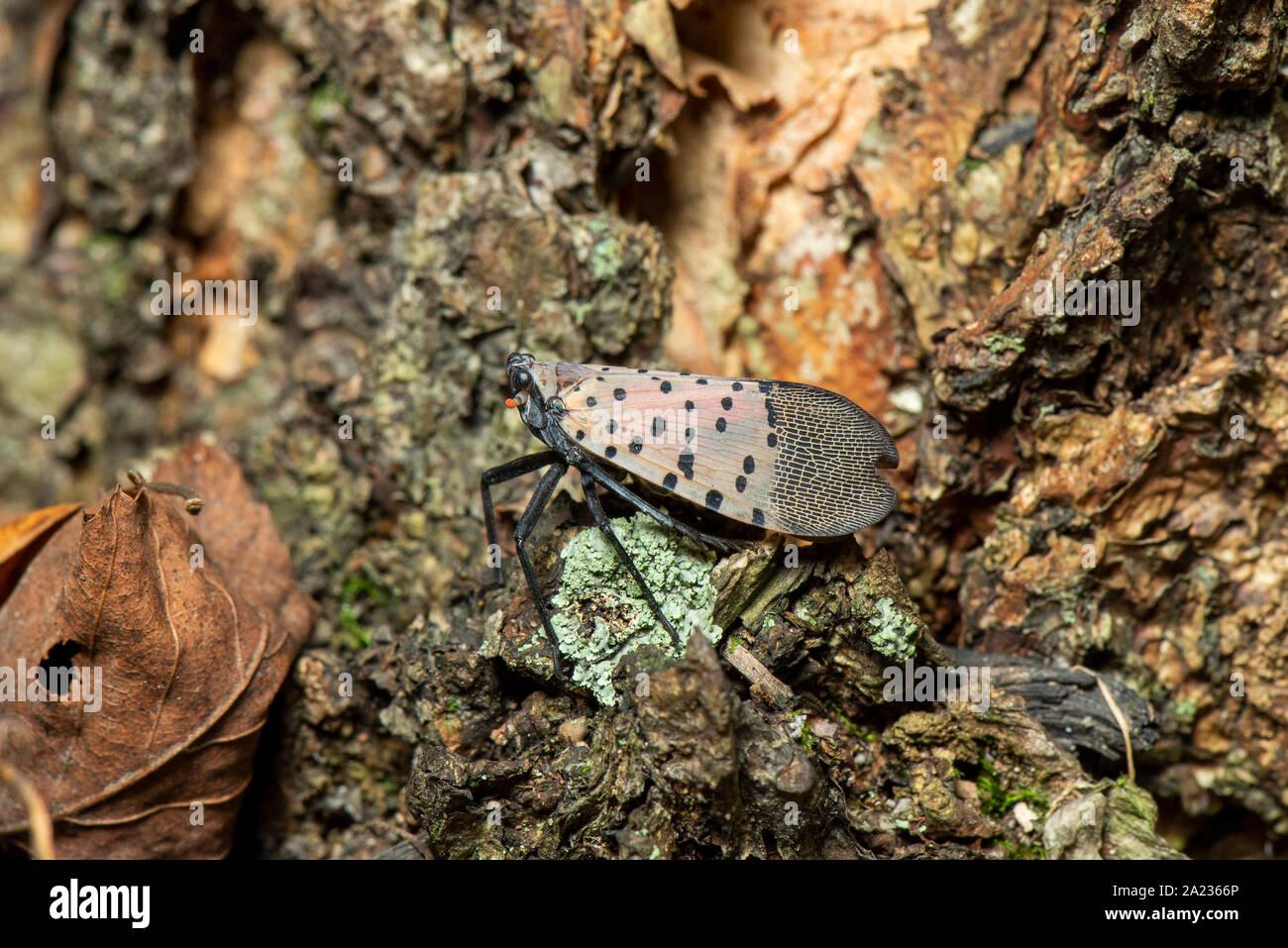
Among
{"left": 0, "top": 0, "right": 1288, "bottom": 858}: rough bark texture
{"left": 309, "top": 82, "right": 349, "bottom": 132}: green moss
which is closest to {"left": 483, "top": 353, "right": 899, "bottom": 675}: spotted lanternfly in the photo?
{"left": 0, "top": 0, "right": 1288, "bottom": 858}: rough bark texture

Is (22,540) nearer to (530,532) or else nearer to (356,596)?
(356,596)

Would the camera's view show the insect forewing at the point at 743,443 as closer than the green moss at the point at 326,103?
Yes

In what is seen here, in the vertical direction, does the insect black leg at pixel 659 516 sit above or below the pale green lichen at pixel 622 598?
above

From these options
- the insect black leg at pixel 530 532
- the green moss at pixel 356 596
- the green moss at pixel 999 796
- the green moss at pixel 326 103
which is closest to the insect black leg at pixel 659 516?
the insect black leg at pixel 530 532

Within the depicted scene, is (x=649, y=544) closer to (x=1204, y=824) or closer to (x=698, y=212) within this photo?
(x=698, y=212)

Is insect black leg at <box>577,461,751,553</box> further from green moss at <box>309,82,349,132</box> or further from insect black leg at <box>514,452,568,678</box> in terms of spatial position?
green moss at <box>309,82,349,132</box>

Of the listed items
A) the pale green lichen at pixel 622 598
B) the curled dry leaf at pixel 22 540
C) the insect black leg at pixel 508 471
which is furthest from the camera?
the curled dry leaf at pixel 22 540

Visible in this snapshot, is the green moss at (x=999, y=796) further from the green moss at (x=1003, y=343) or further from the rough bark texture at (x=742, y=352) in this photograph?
the green moss at (x=1003, y=343)
